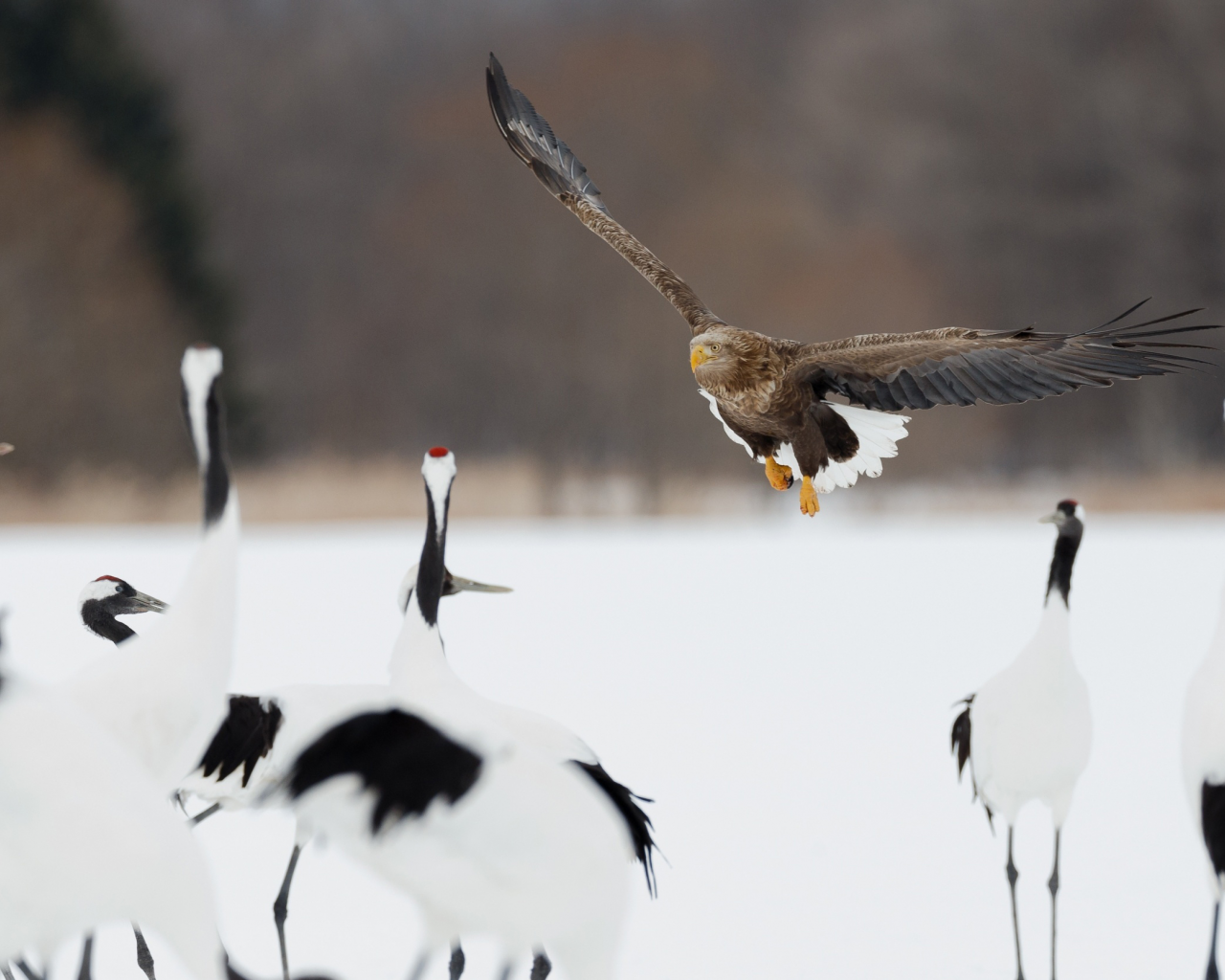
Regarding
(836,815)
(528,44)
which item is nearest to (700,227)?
(528,44)

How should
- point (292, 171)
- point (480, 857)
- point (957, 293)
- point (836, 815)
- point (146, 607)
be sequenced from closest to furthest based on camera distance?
point (480, 857) → point (146, 607) → point (836, 815) → point (957, 293) → point (292, 171)

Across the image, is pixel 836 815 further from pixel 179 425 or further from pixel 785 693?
pixel 179 425

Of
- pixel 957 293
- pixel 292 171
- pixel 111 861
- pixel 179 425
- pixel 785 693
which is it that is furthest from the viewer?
pixel 292 171

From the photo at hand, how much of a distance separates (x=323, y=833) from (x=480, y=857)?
30 cm

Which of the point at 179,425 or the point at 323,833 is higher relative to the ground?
the point at 179,425

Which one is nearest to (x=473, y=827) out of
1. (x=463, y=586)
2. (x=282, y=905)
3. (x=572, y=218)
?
(x=282, y=905)

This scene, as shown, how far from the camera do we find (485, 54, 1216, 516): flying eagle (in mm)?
4828

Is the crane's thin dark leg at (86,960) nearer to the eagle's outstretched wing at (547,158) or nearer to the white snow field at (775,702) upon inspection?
the white snow field at (775,702)

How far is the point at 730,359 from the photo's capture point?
18.4 ft

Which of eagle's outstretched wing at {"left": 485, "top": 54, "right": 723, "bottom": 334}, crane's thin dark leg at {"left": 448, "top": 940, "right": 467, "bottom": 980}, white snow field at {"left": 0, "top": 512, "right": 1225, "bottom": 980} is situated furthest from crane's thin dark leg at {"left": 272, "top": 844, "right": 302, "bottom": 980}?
eagle's outstretched wing at {"left": 485, "top": 54, "right": 723, "bottom": 334}

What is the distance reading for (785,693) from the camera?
7648 millimetres

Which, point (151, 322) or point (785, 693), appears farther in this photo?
point (151, 322)

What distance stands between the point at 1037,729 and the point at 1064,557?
0.54 meters

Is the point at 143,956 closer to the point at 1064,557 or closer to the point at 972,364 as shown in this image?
the point at 1064,557
